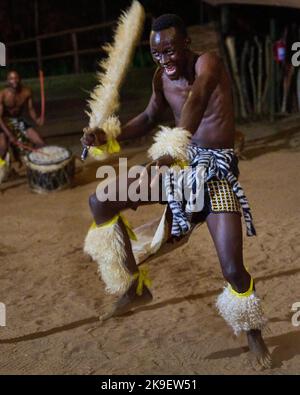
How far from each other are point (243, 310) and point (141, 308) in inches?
43.6

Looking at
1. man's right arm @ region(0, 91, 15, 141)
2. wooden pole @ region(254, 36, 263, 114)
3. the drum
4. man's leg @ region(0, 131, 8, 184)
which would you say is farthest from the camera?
wooden pole @ region(254, 36, 263, 114)

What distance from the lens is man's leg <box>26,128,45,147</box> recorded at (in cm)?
831

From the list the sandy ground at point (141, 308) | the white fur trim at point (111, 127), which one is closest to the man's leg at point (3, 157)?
the sandy ground at point (141, 308)

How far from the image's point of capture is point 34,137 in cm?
836

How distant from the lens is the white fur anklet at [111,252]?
372 centimetres

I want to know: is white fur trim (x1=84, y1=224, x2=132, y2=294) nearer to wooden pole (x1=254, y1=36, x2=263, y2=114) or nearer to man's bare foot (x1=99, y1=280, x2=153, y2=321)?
man's bare foot (x1=99, y1=280, x2=153, y2=321)

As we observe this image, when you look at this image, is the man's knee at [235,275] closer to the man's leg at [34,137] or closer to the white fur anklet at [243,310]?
the white fur anklet at [243,310]

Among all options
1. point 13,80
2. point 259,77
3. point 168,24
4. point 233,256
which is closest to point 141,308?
point 233,256

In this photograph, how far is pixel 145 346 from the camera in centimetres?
377

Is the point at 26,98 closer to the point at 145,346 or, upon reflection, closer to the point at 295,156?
the point at 295,156

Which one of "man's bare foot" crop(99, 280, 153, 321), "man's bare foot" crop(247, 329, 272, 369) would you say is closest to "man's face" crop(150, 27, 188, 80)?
"man's bare foot" crop(99, 280, 153, 321)

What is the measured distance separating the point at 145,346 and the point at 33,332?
0.80m

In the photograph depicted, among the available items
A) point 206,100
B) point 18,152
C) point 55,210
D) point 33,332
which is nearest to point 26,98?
point 18,152

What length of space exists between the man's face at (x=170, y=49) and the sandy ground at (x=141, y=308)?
1677 millimetres
